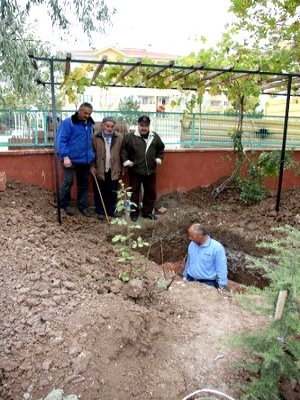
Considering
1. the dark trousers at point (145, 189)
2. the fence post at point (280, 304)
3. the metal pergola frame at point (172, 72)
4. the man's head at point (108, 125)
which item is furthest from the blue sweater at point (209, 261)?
the fence post at point (280, 304)

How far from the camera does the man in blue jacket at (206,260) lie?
5.19 m

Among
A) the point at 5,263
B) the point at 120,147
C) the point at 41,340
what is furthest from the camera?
the point at 120,147

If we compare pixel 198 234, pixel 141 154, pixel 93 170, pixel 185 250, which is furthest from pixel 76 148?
pixel 185 250

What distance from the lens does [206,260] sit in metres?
5.27

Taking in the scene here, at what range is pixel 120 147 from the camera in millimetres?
6578

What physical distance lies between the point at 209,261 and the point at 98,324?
8.20 feet

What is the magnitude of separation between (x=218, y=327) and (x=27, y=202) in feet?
12.7

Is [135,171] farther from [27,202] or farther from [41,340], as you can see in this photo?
[41,340]

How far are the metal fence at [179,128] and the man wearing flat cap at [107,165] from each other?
0.93 meters

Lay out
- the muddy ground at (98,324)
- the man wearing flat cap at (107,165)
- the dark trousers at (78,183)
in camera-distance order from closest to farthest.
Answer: the muddy ground at (98,324) → the dark trousers at (78,183) → the man wearing flat cap at (107,165)

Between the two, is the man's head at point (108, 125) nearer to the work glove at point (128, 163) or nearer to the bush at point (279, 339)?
the work glove at point (128, 163)

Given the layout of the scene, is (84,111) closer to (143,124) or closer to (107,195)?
(143,124)

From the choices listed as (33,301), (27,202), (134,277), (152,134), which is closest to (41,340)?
(33,301)

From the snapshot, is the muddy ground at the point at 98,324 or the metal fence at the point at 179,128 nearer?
the muddy ground at the point at 98,324
